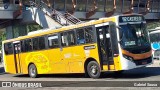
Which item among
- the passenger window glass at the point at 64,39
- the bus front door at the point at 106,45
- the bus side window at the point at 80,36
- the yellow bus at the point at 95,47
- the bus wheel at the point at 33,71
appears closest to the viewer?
the yellow bus at the point at 95,47

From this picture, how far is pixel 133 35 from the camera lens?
16.1 m

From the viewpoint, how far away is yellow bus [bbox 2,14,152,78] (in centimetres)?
1578

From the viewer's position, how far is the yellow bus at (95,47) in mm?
15781

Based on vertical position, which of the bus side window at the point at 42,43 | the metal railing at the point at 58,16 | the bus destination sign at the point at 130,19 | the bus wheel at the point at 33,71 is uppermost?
the metal railing at the point at 58,16

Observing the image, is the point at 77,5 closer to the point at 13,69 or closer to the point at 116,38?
the point at 13,69

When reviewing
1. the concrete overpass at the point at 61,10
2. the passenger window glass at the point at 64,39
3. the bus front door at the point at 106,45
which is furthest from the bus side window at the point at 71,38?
the concrete overpass at the point at 61,10

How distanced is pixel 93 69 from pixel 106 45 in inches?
54.8

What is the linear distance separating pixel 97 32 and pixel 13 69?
8.63 m

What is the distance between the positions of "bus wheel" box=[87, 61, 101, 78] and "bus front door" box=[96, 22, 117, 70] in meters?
0.37

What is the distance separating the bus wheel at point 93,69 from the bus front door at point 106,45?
373mm

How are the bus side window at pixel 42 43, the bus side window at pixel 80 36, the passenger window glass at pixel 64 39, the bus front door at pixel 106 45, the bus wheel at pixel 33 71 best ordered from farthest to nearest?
the bus wheel at pixel 33 71
the bus side window at pixel 42 43
the passenger window glass at pixel 64 39
the bus side window at pixel 80 36
the bus front door at pixel 106 45

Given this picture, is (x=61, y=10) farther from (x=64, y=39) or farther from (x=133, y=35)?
(x=133, y=35)

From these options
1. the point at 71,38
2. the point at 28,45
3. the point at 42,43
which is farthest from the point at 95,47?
the point at 28,45

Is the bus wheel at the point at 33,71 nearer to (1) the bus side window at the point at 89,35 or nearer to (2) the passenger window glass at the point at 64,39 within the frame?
(2) the passenger window glass at the point at 64,39
